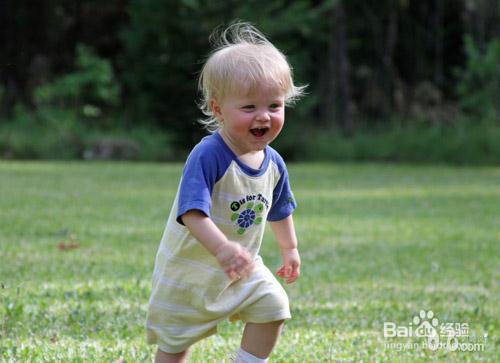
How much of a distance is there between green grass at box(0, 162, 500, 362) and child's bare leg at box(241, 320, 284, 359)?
0.73 meters

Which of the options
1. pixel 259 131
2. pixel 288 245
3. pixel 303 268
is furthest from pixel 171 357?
pixel 303 268

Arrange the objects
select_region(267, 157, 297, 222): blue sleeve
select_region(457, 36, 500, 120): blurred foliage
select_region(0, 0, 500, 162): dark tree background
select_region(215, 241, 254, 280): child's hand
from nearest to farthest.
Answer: select_region(215, 241, 254, 280): child's hand, select_region(267, 157, 297, 222): blue sleeve, select_region(0, 0, 500, 162): dark tree background, select_region(457, 36, 500, 120): blurred foliage

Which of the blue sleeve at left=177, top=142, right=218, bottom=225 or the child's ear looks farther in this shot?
the child's ear

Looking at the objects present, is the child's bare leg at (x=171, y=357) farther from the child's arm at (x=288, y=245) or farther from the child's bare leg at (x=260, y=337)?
the child's arm at (x=288, y=245)

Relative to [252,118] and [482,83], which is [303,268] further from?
[482,83]

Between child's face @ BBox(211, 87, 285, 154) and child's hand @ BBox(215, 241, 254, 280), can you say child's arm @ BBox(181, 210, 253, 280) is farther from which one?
child's face @ BBox(211, 87, 285, 154)

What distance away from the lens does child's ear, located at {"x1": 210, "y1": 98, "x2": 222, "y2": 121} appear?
3473mm

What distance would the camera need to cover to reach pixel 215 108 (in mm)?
3490

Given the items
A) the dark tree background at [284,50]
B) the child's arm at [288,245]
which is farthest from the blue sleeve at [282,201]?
the dark tree background at [284,50]

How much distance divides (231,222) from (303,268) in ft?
13.1

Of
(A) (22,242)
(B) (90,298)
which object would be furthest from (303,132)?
(B) (90,298)

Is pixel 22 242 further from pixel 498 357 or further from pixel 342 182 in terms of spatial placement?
pixel 342 182

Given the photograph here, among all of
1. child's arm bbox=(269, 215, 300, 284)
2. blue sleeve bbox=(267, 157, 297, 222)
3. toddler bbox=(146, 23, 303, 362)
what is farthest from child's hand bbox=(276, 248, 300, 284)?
toddler bbox=(146, 23, 303, 362)

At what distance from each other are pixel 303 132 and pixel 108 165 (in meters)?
6.49
